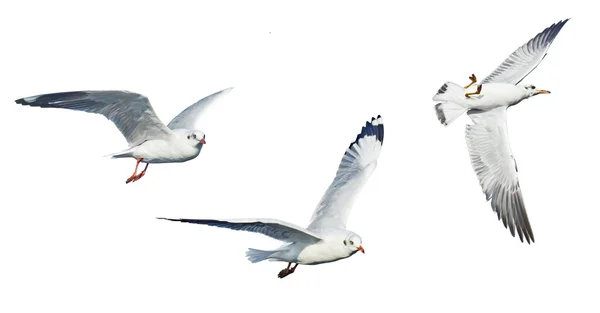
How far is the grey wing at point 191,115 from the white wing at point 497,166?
2.50 metres

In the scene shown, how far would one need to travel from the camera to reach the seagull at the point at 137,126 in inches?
324

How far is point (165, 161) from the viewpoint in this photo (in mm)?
8727

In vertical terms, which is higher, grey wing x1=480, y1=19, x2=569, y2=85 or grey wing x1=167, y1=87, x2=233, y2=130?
grey wing x1=480, y1=19, x2=569, y2=85

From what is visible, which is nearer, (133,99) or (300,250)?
(300,250)

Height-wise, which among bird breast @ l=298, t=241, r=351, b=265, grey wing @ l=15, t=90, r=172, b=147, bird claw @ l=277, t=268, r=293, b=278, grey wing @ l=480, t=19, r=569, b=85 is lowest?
bird claw @ l=277, t=268, r=293, b=278

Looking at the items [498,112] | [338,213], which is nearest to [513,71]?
[498,112]

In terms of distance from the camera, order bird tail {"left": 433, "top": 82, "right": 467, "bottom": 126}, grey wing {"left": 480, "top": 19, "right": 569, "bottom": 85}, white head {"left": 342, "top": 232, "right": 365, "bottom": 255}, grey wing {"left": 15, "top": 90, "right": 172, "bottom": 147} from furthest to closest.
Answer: grey wing {"left": 480, "top": 19, "right": 569, "bottom": 85} < bird tail {"left": 433, "top": 82, "right": 467, "bottom": 126} < grey wing {"left": 15, "top": 90, "right": 172, "bottom": 147} < white head {"left": 342, "top": 232, "right": 365, "bottom": 255}

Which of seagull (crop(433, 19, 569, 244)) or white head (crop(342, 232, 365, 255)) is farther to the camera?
seagull (crop(433, 19, 569, 244))

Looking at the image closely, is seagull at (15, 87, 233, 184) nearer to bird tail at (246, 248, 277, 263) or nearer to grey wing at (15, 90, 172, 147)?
grey wing at (15, 90, 172, 147)

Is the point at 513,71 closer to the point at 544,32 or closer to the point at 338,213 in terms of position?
the point at 544,32

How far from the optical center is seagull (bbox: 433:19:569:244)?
8.92 meters

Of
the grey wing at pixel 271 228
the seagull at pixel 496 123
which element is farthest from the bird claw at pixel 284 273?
the seagull at pixel 496 123

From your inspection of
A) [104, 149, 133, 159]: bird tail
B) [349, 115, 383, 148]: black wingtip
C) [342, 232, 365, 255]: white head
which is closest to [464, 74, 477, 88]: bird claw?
[349, 115, 383, 148]: black wingtip

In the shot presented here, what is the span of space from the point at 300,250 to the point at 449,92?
7.19 ft
